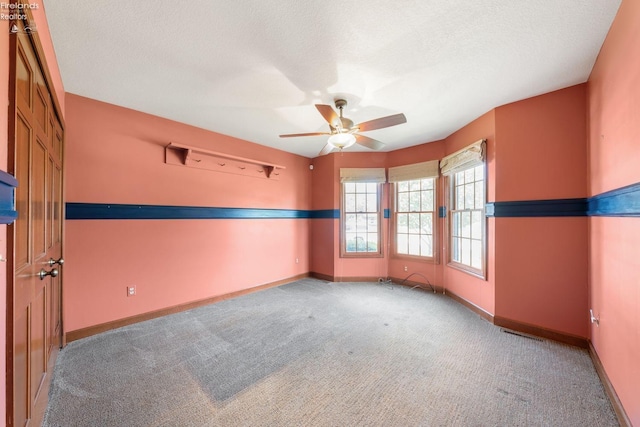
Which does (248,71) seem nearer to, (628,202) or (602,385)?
(628,202)

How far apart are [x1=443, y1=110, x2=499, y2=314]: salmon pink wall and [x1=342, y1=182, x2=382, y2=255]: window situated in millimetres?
1581

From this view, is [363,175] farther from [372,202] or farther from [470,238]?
[470,238]

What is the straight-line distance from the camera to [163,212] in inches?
126

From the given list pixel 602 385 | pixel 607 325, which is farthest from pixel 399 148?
pixel 602 385

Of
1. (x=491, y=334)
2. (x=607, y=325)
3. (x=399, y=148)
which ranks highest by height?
(x=399, y=148)

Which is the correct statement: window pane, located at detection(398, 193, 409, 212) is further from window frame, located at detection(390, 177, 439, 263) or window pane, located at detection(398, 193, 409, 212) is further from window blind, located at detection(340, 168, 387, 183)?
window blind, located at detection(340, 168, 387, 183)

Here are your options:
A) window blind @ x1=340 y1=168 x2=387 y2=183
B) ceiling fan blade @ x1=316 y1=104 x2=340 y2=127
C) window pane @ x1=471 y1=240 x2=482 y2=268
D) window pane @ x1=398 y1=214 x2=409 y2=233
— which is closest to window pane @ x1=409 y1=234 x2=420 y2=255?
window pane @ x1=398 y1=214 x2=409 y2=233

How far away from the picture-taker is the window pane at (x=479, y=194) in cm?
328

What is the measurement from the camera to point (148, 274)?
10.0ft

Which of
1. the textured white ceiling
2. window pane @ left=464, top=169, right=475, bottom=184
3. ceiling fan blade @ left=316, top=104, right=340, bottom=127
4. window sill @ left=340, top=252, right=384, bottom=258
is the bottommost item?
window sill @ left=340, top=252, right=384, bottom=258

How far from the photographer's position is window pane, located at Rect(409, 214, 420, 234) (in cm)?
445

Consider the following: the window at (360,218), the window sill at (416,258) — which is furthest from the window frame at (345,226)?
the window sill at (416,258)

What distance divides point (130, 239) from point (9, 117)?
2248 millimetres

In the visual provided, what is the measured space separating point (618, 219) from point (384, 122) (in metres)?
1.87
